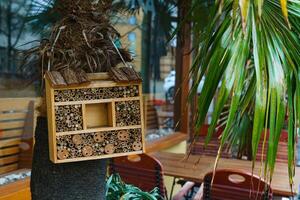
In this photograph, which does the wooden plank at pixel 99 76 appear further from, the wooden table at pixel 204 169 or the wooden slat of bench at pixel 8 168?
the wooden slat of bench at pixel 8 168

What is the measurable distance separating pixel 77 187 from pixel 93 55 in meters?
0.50

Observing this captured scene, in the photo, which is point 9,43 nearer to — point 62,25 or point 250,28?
point 62,25

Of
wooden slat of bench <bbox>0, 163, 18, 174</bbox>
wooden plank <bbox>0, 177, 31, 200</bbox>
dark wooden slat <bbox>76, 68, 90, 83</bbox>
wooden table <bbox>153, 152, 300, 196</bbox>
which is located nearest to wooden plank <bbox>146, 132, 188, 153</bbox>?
wooden table <bbox>153, 152, 300, 196</bbox>

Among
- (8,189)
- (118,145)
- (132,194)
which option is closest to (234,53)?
(118,145)

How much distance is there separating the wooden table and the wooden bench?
1042mm

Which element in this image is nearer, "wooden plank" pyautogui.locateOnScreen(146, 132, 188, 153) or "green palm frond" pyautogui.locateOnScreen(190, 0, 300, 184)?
"green palm frond" pyautogui.locateOnScreen(190, 0, 300, 184)

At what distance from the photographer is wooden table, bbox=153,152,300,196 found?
8.56ft

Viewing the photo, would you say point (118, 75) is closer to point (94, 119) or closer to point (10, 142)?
point (94, 119)

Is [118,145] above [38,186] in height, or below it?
above

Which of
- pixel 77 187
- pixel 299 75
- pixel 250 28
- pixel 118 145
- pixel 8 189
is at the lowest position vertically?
pixel 8 189

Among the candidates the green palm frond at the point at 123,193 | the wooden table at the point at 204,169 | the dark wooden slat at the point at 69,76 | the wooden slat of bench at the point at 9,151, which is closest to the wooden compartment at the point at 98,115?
the dark wooden slat at the point at 69,76

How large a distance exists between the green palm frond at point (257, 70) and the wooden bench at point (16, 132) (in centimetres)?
224

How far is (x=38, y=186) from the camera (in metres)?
1.59

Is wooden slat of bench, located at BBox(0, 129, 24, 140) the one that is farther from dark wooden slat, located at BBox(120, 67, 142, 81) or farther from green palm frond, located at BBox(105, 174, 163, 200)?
dark wooden slat, located at BBox(120, 67, 142, 81)
